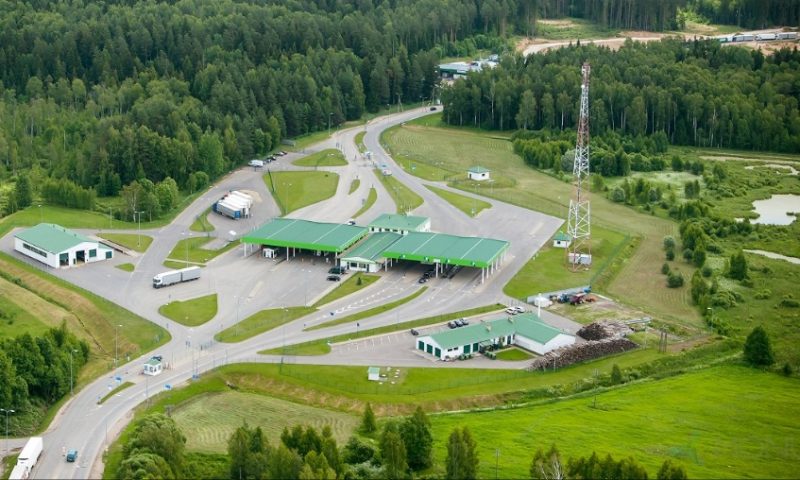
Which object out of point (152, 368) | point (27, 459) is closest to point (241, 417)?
point (152, 368)

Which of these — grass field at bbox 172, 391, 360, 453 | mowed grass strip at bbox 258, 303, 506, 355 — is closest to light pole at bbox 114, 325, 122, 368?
grass field at bbox 172, 391, 360, 453

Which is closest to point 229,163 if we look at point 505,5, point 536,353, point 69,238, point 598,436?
point 69,238

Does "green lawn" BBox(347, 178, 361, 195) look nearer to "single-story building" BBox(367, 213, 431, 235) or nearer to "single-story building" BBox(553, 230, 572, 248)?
"single-story building" BBox(367, 213, 431, 235)

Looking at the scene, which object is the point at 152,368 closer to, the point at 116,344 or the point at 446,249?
the point at 116,344

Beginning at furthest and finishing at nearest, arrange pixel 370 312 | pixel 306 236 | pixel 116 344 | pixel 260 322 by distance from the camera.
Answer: pixel 306 236, pixel 370 312, pixel 260 322, pixel 116 344

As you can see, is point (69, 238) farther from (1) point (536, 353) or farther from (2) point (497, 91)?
(2) point (497, 91)
